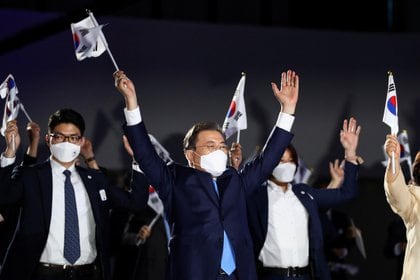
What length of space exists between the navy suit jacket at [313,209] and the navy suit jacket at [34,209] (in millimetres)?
1098

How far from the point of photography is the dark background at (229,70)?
8.41 meters

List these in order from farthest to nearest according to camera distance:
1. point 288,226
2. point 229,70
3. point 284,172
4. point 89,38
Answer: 1. point 229,70
2. point 284,172
3. point 288,226
4. point 89,38

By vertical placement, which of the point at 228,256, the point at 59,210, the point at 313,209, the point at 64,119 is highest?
the point at 64,119

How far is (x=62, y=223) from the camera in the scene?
18.9 ft

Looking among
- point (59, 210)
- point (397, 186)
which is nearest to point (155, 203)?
point (59, 210)

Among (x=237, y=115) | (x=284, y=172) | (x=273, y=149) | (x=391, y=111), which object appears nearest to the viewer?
(x=273, y=149)

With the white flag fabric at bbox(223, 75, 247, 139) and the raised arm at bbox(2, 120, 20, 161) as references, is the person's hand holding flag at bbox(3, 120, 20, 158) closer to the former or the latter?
the raised arm at bbox(2, 120, 20, 161)

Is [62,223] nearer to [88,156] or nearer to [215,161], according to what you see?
[215,161]

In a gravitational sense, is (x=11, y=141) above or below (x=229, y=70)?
below

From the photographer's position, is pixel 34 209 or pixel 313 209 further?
pixel 313 209

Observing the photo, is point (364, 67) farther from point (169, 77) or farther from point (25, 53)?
point (25, 53)

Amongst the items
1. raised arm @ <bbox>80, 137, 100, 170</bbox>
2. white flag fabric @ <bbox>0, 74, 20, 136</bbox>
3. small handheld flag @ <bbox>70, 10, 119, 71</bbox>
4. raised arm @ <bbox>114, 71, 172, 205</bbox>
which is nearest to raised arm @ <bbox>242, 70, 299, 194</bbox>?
raised arm @ <bbox>114, 71, 172, 205</bbox>

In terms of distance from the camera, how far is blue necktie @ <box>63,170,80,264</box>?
569 cm

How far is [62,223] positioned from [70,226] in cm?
4
